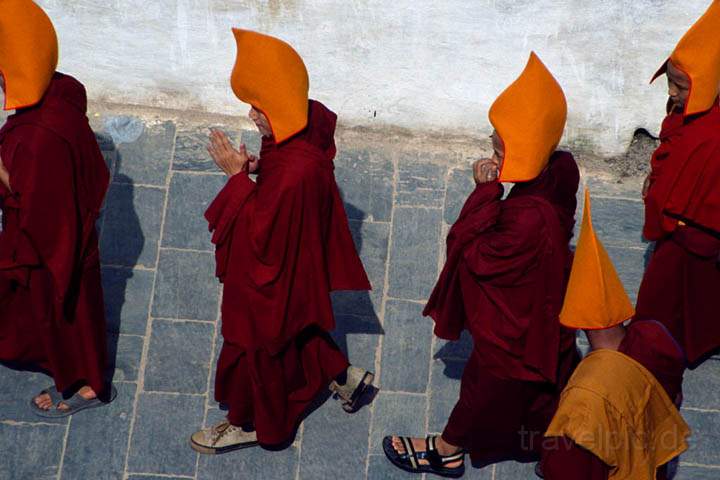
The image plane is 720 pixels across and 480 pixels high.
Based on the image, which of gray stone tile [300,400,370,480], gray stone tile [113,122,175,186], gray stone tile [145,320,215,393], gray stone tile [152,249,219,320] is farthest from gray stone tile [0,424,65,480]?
gray stone tile [113,122,175,186]

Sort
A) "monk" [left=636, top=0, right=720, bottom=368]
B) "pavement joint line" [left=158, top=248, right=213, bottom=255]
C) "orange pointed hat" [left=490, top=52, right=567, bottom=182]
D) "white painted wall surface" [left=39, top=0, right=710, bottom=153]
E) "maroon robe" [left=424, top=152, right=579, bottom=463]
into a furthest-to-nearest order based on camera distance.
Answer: "white painted wall surface" [left=39, top=0, right=710, bottom=153] < "pavement joint line" [left=158, top=248, right=213, bottom=255] < "monk" [left=636, top=0, right=720, bottom=368] < "maroon robe" [left=424, top=152, right=579, bottom=463] < "orange pointed hat" [left=490, top=52, right=567, bottom=182]

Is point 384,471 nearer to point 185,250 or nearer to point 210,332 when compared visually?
point 210,332

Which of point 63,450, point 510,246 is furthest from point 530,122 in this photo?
point 63,450

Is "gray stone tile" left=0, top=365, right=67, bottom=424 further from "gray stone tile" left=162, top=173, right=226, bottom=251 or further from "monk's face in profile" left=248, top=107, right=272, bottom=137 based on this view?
"monk's face in profile" left=248, top=107, right=272, bottom=137

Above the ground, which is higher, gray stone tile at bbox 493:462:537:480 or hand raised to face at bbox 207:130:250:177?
hand raised to face at bbox 207:130:250:177

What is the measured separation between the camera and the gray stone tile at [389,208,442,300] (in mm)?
6238

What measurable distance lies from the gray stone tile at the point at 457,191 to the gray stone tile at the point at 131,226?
1756 mm

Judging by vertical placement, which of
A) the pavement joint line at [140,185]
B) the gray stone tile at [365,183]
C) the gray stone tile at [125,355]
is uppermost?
the gray stone tile at [365,183]

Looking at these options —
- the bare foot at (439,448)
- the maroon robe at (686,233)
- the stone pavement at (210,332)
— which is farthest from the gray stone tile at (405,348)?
the maroon robe at (686,233)

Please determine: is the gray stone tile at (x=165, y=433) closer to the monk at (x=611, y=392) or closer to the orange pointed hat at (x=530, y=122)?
the monk at (x=611, y=392)

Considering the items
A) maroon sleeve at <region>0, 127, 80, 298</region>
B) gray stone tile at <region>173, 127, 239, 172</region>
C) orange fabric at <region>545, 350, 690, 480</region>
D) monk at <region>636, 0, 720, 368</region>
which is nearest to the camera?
orange fabric at <region>545, 350, 690, 480</region>

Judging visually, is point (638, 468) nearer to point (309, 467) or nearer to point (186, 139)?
point (309, 467)

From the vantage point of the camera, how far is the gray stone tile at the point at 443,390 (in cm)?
587

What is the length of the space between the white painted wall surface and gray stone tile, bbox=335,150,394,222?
29 cm
